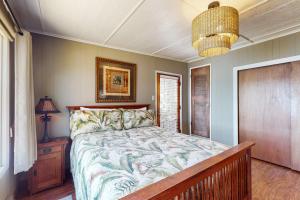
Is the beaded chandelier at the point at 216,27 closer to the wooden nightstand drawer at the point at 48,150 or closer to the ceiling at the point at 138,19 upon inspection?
the ceiling at the point at 138,19

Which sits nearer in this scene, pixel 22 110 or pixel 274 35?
pixel 22 110

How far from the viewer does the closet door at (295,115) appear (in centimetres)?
249

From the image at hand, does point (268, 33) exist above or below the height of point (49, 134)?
above

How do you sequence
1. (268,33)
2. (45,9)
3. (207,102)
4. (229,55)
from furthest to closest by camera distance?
(207,102) < (229,55) < (268,33) < (45,9)

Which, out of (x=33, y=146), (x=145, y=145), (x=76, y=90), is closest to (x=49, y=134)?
(x=33, y=146)

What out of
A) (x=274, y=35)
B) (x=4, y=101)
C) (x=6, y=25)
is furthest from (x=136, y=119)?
(x=274, y=35)

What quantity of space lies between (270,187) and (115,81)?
3.11m

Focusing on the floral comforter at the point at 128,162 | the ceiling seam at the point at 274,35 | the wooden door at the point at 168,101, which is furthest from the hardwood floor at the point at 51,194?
the ceiling seam at the point at 274,35

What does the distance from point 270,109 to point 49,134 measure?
13.1ft

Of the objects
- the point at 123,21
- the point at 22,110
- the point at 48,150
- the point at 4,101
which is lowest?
the point at 48,150

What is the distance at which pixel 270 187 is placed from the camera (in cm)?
211

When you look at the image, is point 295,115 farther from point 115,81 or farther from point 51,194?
point 51,194

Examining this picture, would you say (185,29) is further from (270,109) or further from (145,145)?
(270,109)

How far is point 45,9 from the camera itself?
1.88 meters
